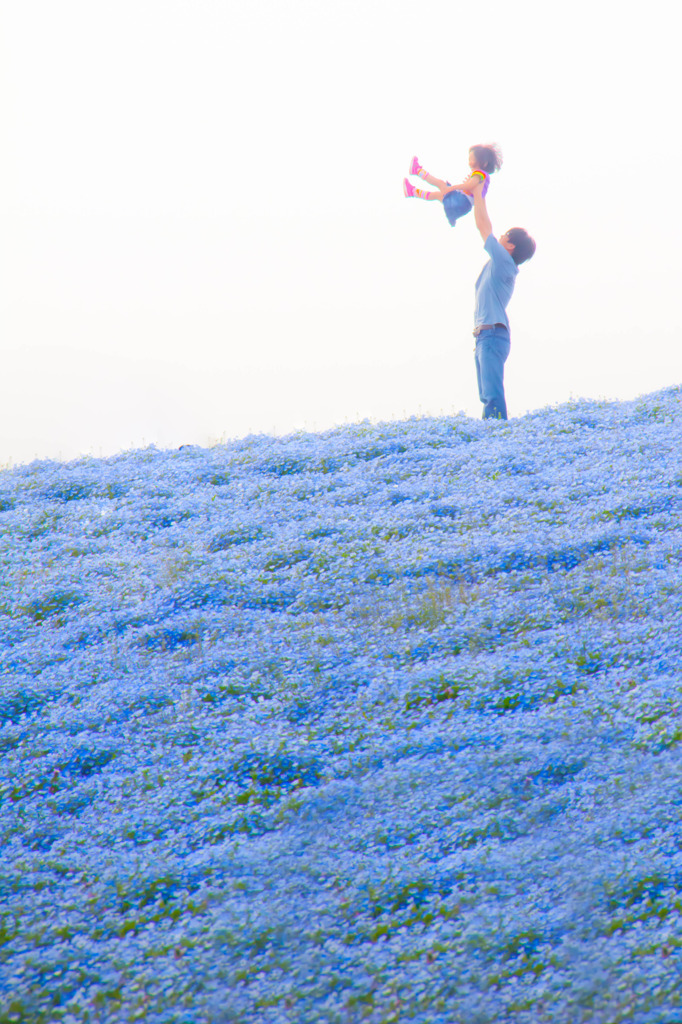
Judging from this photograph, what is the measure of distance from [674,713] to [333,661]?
2829 mm

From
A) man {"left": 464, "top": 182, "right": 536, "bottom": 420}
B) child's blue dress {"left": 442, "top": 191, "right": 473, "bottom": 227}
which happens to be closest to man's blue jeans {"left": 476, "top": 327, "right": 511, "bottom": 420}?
man {"left": 464, "top": 182, "right": 536, "bottom": 420}

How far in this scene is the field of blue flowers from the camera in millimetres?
4445

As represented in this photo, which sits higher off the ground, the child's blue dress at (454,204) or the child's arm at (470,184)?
the child's arm at (470,184)

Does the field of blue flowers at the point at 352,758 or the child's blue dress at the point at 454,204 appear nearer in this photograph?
the field of blue flowers at the point at 352,758

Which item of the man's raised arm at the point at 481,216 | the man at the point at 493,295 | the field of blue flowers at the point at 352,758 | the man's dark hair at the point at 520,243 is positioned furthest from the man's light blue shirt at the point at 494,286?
the field of blue flowers at the point at 352,758

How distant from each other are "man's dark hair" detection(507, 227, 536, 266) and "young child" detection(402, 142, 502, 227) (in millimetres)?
955

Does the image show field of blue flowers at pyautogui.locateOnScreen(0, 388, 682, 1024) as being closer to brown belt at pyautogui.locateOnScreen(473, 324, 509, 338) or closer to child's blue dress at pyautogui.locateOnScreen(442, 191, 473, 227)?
brown belt at pyautogui.locateOnScreen(473, 324, 509, 338)

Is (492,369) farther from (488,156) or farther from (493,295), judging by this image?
(488,156)

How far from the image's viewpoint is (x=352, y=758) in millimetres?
6105

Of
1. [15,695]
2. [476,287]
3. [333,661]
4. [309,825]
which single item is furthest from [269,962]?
[476,287]

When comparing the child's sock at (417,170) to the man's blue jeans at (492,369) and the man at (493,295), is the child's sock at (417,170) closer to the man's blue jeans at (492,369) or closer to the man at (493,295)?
the man at (493,295)

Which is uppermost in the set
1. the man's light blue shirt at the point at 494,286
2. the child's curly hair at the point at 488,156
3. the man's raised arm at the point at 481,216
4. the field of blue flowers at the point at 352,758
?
the child's curly hair at the point at 488,156

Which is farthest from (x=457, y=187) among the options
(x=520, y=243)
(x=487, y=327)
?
(x=487, y=327)

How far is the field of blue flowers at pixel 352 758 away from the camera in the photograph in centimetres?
445
